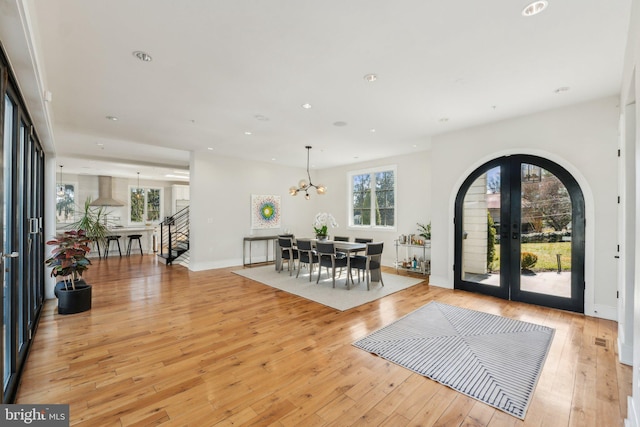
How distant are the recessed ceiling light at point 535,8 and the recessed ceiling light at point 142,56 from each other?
3.33 m

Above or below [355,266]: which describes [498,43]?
above

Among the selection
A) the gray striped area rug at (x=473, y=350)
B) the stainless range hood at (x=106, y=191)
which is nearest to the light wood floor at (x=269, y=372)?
the gray striped area rug at (x=473, y=350)

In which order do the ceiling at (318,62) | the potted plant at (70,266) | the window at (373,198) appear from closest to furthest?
1. the ceiling at (318,62)
2. the potted plant at (70,266)
3. the window at (373,198)

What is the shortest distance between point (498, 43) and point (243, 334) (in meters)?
3.96

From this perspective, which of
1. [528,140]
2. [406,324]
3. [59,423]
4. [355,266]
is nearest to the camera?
[59,423]

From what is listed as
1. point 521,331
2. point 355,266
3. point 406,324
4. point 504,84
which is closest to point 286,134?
point 355,266

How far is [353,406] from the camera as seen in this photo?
6.74ft

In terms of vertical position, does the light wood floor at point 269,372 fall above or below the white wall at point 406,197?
below

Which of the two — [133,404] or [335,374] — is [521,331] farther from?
[133,404]

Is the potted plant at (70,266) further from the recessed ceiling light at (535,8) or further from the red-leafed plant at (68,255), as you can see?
the recessed ceiling light at (535,8)

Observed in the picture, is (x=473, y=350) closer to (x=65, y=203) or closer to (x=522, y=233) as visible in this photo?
(x=522, y=233)

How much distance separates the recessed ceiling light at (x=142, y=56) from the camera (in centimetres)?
271

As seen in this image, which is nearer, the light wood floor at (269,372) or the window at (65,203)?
the light wood floor at (269,372)

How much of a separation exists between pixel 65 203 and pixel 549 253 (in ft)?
45.1
